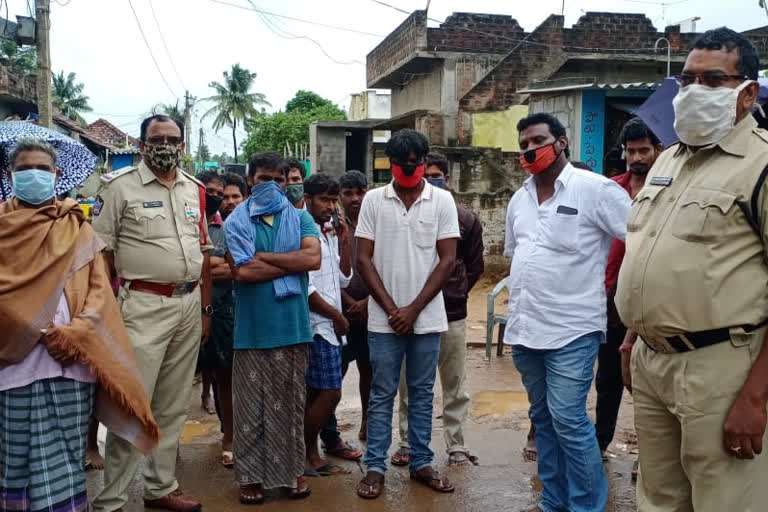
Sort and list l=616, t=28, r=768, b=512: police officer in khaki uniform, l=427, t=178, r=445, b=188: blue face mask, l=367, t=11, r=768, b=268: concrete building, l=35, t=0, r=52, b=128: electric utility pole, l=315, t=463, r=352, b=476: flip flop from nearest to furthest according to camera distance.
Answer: l=616, t=28, r=768, b=512: police officer in khaki uniform < l=315, t=463, r=352, b=476: flip flop < l=427, t=178, r=445, b=188: blue face mask < l=35, t=0, r=52, b=128: electric utility pole < l=367, t=11, r=768, b=268: concrete building

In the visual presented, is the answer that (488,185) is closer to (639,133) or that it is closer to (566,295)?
(639,133)

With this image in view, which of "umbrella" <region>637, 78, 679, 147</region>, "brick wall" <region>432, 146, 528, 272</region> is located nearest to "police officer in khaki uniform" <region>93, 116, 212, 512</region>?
"umbrella" <region>637, 78, 679, 147</region>

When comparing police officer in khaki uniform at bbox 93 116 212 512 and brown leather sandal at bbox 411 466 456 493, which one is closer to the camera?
police officer in khaki uniform at bbox 93 116 212 512

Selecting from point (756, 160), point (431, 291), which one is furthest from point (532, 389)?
point (756, 160)

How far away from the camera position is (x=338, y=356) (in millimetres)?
4184

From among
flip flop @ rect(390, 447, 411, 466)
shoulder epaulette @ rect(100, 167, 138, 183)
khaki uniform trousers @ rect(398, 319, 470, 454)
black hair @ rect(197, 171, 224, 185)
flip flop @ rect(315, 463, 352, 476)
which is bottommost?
flip flop @ rect(315, 463, 352, 476)

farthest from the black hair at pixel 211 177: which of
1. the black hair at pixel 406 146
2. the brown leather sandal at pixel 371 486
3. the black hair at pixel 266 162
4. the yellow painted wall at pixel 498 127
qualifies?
the yellow painted wall at pixel 498 127

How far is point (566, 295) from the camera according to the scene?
3.27 meters

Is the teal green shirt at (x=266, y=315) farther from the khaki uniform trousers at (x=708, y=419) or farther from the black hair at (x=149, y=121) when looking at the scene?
the khaki uniform trousers at (x=708, y=419)

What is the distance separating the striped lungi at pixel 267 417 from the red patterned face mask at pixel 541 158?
1.62 meters

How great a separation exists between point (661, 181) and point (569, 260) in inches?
34.5

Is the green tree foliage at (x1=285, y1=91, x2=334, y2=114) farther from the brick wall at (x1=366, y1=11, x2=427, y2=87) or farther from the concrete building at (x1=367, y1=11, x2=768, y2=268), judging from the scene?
the concrete building at (x1=367, y1=11, x2=768, y2=268)

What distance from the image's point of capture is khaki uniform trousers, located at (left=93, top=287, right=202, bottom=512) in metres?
3.50

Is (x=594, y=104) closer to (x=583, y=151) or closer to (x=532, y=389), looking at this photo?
(x=583, y=151)
